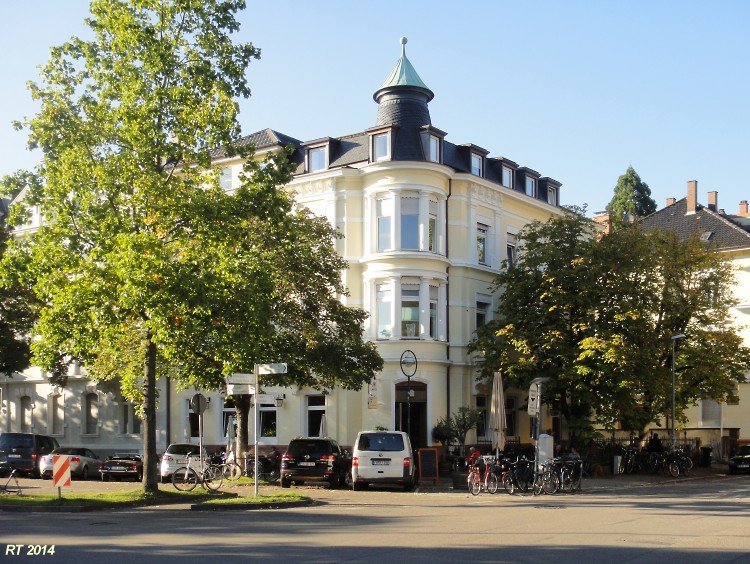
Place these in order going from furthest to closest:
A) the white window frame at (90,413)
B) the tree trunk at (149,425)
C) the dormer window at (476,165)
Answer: the white window frame at (90,413) → the dormer window at (476,165) → the tree trunk at (149,425)

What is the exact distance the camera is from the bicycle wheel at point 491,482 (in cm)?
2689

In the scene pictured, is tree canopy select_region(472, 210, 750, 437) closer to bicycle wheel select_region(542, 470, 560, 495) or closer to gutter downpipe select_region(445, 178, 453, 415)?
gutter downpipe select_region(445, 178, 453, 415)

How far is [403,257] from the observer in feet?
124

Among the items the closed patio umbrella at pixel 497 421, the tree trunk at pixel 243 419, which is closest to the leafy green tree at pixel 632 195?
the closed patio umbrella at pixel 497 421

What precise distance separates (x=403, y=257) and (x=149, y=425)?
636 inches

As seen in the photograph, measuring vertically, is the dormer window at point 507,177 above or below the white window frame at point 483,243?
above

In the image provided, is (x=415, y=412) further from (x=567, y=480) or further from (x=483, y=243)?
(x=567, y=480)

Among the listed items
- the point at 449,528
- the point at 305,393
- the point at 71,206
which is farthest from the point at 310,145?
the point at 449,528

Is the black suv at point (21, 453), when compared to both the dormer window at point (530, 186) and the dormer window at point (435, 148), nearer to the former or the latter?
the dormer window at point (435, 148)

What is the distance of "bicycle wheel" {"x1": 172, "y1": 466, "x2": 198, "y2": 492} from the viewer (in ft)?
84.6

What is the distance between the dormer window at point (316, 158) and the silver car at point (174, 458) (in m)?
14.2

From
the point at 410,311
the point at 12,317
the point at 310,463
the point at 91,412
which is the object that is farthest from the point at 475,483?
the point at 91,412

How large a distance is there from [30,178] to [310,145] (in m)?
19.7

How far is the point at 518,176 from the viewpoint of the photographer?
153 ft
